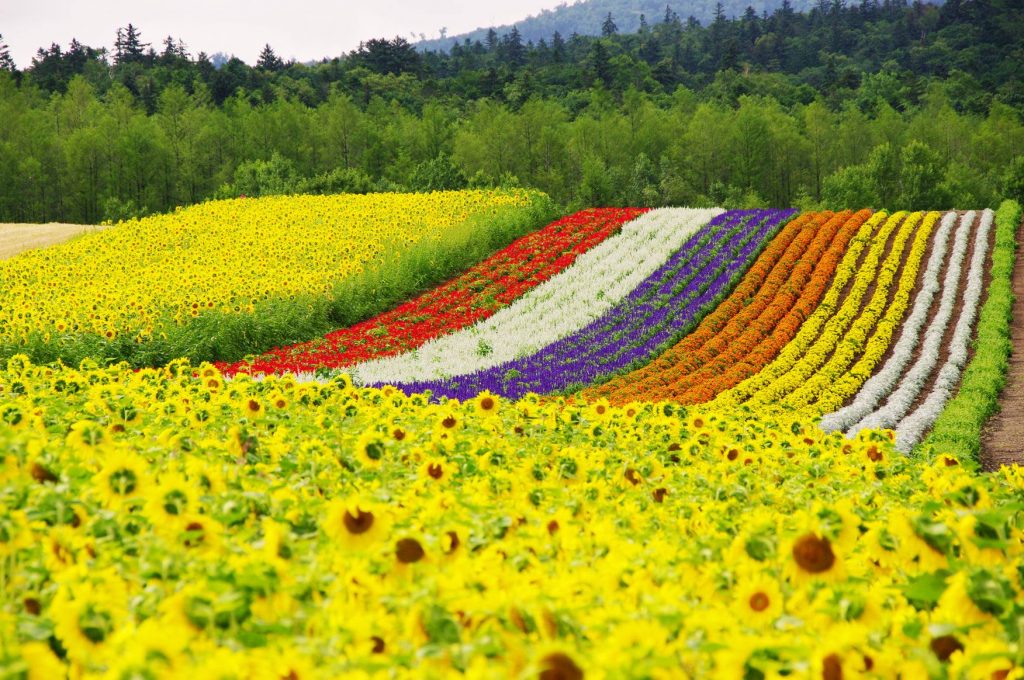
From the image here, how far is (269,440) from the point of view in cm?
505

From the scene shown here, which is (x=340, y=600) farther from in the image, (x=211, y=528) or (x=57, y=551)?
(x=57, y=551)

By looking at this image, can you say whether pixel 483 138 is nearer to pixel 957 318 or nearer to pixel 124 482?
pixel 957 318

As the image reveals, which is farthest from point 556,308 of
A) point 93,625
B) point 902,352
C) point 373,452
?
point 93,625

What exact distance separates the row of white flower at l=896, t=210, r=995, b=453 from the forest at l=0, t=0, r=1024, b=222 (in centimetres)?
1584

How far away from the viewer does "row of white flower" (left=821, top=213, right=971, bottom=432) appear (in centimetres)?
1430

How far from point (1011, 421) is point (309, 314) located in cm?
1335

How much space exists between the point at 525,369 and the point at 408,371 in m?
2.02

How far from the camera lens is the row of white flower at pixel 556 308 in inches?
683

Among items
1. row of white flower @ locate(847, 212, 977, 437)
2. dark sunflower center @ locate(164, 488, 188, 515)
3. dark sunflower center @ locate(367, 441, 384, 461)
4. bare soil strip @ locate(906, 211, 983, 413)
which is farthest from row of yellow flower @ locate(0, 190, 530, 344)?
dark sunflower center @ locate(164, 488, 188, 515)

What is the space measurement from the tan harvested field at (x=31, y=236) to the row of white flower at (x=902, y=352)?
923 inches

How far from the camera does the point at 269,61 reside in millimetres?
92750

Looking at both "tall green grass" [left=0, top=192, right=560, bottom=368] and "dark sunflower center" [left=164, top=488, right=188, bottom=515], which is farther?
"tall green grass" [left=0, top=192, right=560, bottom=368]

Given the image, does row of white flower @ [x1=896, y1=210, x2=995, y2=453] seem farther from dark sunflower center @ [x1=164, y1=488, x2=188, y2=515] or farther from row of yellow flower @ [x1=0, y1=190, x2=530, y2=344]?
row of yellow flower @ [x1=0, y1=190, x2=530, y2=344]

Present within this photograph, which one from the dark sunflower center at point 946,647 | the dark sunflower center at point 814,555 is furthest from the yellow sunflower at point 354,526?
the dark sunflower center at point 946,647
